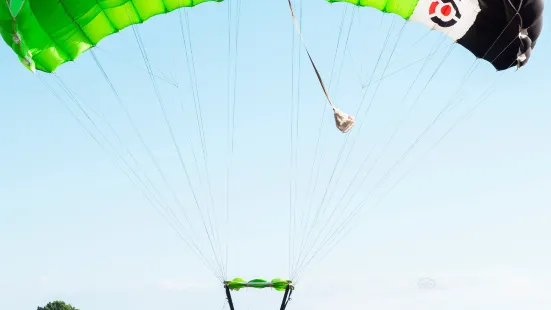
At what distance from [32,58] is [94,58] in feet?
3.80

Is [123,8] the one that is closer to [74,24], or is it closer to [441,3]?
[74,24]

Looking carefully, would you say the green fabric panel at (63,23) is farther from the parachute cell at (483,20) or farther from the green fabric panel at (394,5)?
the parachute cell at (483,20)

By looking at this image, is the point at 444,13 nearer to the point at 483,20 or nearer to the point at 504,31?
the point at 483,20

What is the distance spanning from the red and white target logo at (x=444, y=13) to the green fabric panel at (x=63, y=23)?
4509 mm

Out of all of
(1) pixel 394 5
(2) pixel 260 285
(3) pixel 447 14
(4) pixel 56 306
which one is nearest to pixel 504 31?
(3) pixel 447 14

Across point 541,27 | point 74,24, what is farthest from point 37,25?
point 541,27

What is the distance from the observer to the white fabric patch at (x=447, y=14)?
14.3 meters

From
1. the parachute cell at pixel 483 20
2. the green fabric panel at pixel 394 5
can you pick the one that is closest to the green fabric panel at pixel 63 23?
the green fabric panel at pixel 394 5

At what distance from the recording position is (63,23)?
1379 cm

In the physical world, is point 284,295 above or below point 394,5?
below

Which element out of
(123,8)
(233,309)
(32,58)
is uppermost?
(123,8)

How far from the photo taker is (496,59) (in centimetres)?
1498

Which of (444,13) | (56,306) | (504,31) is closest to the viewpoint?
(444,13)

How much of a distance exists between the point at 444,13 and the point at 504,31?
1.25m
